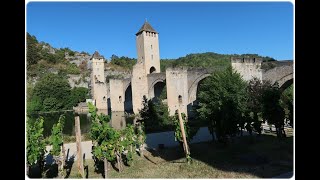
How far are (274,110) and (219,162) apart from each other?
15.8ft

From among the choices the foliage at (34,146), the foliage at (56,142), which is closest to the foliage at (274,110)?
the foliage at (56,142)

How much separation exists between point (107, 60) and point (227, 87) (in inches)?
2219

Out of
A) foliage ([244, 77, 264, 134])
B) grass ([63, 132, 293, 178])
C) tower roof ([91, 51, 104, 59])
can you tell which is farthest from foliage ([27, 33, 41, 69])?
grass ([63, 132, 293, 178])

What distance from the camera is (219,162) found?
11.0 meters

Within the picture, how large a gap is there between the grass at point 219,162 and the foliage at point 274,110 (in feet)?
2.16

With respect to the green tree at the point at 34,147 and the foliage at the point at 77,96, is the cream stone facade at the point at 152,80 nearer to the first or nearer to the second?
the foliage at the point at 77,96

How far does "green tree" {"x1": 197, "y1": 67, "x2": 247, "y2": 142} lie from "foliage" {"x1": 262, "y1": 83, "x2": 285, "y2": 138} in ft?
3.63

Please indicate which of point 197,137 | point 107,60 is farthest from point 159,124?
point 107,60

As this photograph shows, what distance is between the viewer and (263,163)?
404 inches

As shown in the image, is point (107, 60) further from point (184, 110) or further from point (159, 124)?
point (159, 124)

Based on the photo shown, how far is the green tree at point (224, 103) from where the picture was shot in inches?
524

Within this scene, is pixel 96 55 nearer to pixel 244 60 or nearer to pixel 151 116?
pixel 151 116

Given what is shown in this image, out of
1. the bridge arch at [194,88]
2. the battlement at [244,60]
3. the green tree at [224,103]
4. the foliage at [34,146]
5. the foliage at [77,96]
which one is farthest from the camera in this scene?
the foliage at [77,96]

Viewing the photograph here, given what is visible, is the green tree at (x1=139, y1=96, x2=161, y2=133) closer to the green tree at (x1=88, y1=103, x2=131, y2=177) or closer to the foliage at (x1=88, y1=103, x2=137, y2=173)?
the foliage at (x1=88, y1=103, x2=137, y2=173)
